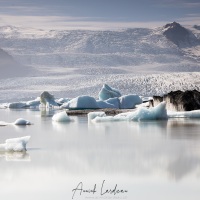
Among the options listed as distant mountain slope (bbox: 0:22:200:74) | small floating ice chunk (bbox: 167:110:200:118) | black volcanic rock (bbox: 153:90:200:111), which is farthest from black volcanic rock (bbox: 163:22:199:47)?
small floating ice chunk (bbox: 167:110:200:118)

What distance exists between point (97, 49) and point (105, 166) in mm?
68058

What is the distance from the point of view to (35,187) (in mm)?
6203

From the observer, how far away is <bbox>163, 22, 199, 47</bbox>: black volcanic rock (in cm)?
8650

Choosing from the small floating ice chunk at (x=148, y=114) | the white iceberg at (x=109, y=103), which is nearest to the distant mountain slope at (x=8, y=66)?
the white iceberg at (x=109, y=103)

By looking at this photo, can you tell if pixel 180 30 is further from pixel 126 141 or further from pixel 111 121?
pixel 126 141

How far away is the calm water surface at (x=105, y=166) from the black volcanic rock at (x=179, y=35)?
74.8 meters

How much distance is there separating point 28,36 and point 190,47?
23699 millimetres

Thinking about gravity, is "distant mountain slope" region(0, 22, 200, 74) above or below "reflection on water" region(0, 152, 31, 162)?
above

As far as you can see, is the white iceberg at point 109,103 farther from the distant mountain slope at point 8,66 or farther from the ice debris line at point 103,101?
the distant mountain slope at point 8,66

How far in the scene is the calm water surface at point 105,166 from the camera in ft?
19.6

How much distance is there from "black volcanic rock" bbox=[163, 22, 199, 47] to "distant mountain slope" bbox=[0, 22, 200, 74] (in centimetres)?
196

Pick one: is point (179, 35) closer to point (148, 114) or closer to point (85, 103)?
point (85, 103)

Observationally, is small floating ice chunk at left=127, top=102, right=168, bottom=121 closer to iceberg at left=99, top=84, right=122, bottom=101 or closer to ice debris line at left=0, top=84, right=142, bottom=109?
ice debris line at left=0, top=84, right=142, bottom=109

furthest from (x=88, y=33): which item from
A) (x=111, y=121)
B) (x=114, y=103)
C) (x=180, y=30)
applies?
(x=111, y=121)
